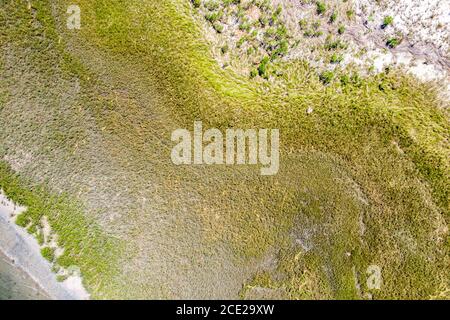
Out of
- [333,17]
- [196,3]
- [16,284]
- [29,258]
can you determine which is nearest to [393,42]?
[333,17]

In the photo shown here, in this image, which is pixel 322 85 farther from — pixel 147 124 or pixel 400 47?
pixel 147 124

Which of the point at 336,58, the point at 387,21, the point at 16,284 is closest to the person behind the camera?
the point at 387,21

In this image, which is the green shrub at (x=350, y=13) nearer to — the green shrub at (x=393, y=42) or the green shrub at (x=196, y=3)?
the green shrub at (x=393, y=42)

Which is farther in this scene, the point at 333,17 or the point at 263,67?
the point at 263,67

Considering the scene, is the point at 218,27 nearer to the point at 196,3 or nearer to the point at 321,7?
the point at 196,3

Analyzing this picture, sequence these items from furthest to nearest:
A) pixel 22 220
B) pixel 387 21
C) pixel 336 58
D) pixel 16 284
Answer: pixel 16 284, pixel 22 220, pixel 336 58, pixel 387 21

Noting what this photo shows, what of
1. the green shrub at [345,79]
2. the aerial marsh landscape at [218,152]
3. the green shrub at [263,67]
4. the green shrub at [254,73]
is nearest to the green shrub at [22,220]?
the aerial marsh landscape at [218,152]
